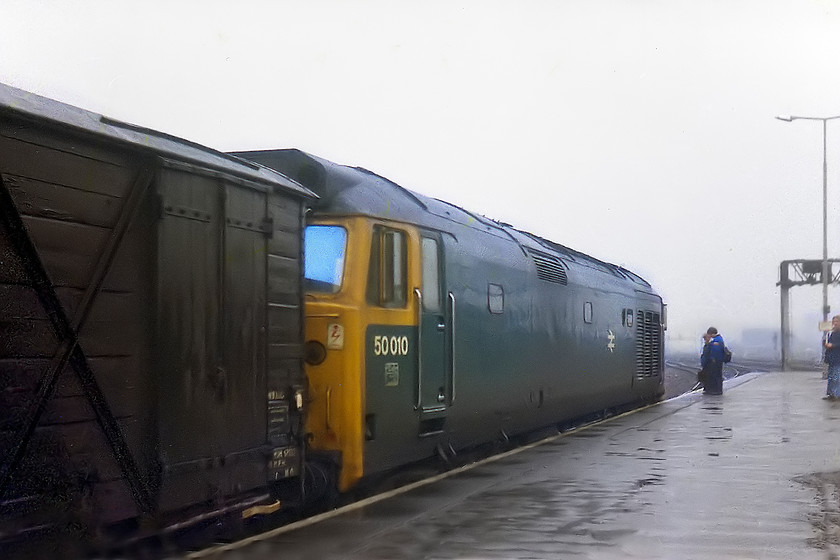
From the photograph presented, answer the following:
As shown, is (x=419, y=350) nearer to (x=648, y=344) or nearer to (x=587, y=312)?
(x=587, y=312)

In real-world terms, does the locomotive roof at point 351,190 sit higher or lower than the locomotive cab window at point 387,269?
higher

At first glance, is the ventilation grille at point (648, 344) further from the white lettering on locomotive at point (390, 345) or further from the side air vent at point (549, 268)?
the white lettering on locomotive at point (390, 345)

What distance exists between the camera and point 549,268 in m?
15.4

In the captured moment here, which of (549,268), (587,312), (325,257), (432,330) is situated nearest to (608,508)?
(432,330)

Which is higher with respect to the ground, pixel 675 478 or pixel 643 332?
pixel 643 332

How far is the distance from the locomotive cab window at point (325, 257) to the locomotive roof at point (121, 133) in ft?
4.39

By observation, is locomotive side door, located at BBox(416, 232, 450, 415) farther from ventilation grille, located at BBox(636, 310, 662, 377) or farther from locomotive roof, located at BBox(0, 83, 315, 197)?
ventilation grille, located at BBox(636, 310, 662, 377)

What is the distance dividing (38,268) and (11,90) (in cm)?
88

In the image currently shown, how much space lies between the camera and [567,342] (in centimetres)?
1617

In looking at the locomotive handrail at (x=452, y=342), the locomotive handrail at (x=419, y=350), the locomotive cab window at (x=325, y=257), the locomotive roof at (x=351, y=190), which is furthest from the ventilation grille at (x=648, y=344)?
the locomotive cab window at (x=325, y=257)

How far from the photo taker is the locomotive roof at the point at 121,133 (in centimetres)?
553

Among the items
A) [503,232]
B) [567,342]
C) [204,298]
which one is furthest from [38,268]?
[567,342]

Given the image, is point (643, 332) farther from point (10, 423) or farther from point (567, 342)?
point (10, 423)

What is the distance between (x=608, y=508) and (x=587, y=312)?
28.3ft
